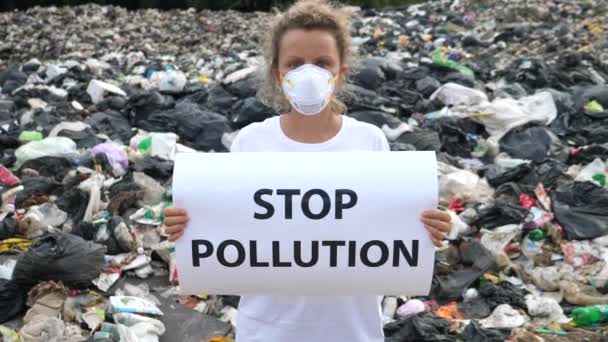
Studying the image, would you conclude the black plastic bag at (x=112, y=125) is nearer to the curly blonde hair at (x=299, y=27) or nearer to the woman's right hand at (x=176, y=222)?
the curly blonde hair at (x=299, y=27)

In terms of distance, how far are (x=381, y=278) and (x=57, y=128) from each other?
4.75 metres

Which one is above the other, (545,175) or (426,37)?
(426,37)

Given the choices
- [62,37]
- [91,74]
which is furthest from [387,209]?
[62,37]

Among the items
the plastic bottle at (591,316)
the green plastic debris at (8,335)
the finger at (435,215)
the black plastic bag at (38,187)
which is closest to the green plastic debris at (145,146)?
the black plastic bag at (38,187)

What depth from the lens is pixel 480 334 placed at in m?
2.82

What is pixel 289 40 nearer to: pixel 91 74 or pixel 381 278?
pixel 381 278

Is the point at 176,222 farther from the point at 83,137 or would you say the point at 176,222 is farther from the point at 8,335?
the point at 83,137

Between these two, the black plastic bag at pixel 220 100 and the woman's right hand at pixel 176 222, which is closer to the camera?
the woman's right hand at pixel 176 222

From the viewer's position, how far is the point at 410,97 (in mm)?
6297

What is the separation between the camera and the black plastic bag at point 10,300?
10.1 feet

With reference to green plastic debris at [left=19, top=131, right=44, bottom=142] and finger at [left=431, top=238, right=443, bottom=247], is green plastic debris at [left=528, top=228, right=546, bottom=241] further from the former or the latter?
green plastic debris at [left=19, top=131, right=44, bottom=142]

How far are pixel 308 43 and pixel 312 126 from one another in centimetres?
22

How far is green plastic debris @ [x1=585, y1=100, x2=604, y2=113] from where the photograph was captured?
5.75m

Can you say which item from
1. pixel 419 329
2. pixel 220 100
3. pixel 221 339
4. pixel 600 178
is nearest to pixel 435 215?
pixel 419 329
